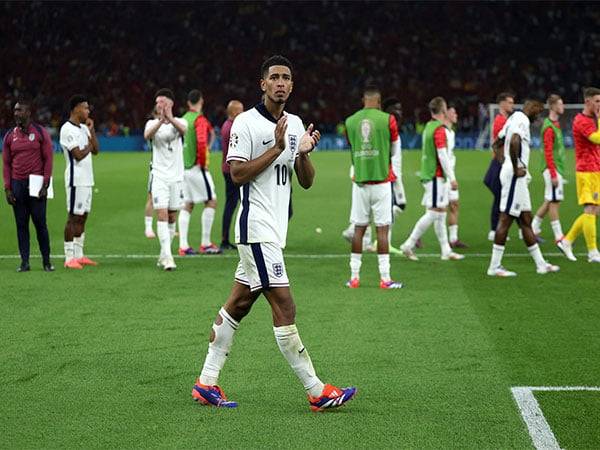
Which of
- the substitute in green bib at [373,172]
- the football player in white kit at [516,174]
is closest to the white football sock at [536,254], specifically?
the football player in white kit at [516,174]

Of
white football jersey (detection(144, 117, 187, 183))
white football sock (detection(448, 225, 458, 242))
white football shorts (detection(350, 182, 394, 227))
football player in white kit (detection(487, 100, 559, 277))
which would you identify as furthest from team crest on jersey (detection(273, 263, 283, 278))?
white football sock (detection(448, 225, 458, 242))

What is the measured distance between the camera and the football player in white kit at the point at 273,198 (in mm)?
6129

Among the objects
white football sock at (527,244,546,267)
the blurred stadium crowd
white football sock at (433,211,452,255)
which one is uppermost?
the blurred stadium crowd

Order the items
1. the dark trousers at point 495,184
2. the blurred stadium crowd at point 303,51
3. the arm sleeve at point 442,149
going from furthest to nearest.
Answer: the blurred stadium crowd at point 303,51 → the dark trousers at point 495,184 → the arm sleeve at point 442,149

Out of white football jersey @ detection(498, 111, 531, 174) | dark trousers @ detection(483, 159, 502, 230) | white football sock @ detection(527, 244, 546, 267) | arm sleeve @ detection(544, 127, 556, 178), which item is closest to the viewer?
white football jersey @ detection(498, 111, 531, 174)

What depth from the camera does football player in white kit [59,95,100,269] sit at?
12578mm

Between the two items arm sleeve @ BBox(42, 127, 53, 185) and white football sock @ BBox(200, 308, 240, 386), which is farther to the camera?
arm sleeve @ BBox(42, 127, 53, 185)

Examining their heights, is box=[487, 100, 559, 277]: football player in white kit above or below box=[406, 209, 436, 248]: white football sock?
above

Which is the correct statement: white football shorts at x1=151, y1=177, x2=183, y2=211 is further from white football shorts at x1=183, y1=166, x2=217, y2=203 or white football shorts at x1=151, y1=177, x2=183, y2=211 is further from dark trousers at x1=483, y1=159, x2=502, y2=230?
dark trousers at x1=483, y1=159, x2=502, y2=230

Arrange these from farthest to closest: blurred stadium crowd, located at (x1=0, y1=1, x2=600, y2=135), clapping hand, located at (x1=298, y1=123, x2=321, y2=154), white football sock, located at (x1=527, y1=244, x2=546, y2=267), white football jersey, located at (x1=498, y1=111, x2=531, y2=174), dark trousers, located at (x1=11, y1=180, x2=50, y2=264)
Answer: blurred stadium crowd, located at (x1=0, y1=1, x2=600, y2=135)
dark trousers, located at (x1=11, y1=180, x2=50, y2=264)
white football sock, located at (x1=527, y1=244, x2=546, y2=267)
white football jersey, located at (x1=498, y1=111, x2=531, y2=174)
clapping hand, located at (x1=298, y1=123, x2=321, y2=154)

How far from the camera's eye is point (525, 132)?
1130 cm

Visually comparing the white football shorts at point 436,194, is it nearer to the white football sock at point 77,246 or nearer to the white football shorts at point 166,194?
the white football shorts at point 166,194

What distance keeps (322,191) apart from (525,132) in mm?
14180

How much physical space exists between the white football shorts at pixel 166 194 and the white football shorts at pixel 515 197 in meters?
4.09
